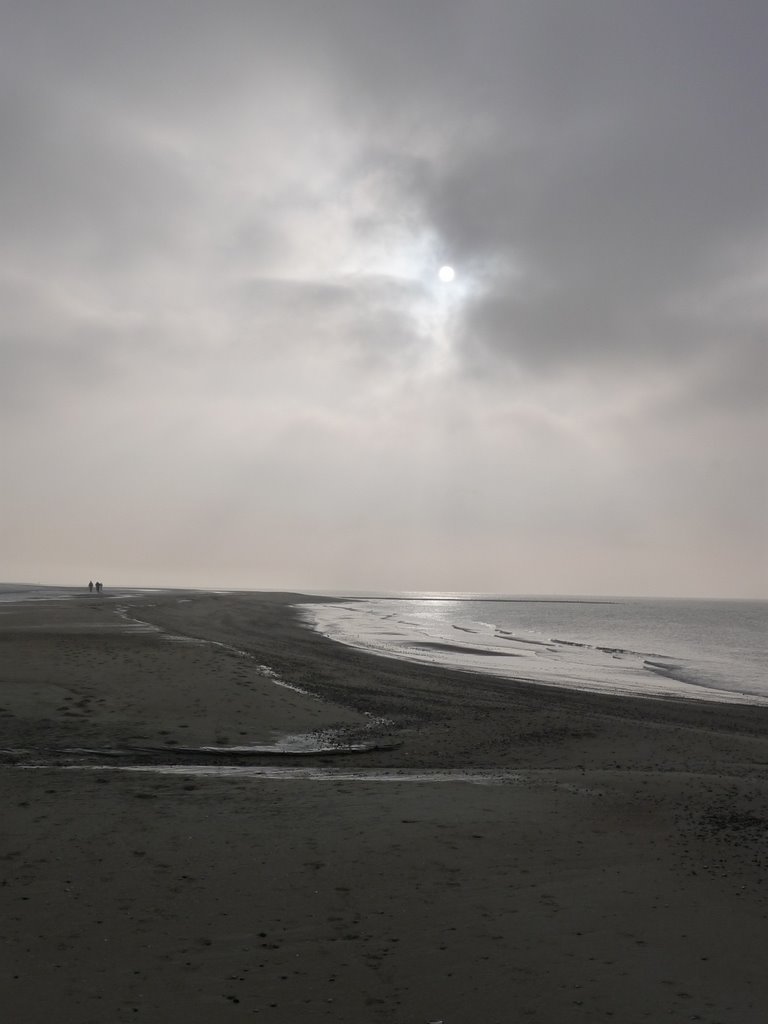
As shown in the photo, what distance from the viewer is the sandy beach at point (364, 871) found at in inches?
236

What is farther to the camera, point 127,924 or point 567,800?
point 567,800

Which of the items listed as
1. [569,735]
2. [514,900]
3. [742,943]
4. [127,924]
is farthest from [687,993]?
[569,735]

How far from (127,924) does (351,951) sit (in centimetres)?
225

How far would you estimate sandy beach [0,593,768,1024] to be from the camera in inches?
236

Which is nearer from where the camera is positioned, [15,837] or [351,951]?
[351,951]

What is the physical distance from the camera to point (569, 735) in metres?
18.9

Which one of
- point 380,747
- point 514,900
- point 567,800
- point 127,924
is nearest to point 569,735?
point 380,747

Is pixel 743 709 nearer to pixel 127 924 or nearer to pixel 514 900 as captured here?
pixel 514 900

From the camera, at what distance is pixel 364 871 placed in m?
8.50

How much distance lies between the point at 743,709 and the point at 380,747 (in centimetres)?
1745

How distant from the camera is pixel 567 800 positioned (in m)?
11.9

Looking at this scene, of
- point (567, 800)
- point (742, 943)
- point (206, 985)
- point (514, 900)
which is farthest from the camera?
point (567, 800)

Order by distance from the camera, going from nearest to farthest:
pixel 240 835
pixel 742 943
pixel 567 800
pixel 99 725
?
1. pixel 742 943
2. pixel 240 835
3. pixel 567 800
4. pixel 99 725

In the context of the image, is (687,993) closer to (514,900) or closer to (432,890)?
(514,900)
